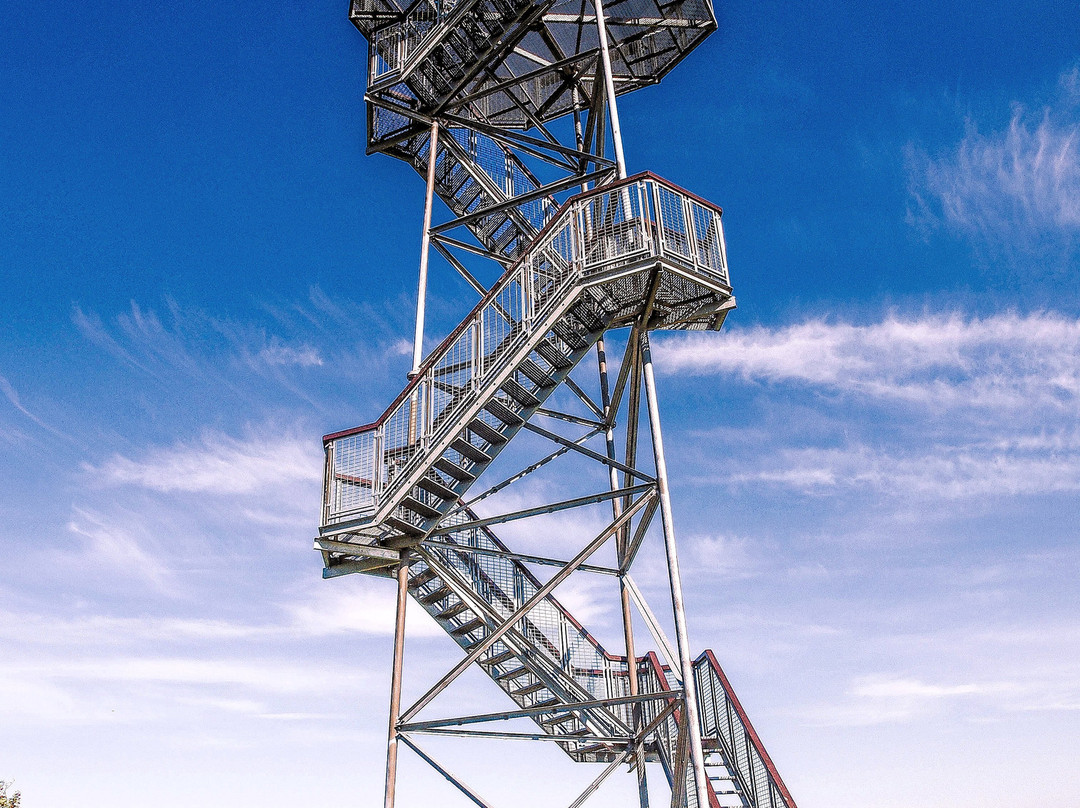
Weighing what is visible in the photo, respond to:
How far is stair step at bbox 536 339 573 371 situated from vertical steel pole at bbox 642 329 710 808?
3.97 ft

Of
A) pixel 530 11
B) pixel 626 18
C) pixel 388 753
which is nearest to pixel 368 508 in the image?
pixel 388 753

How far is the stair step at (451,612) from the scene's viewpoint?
1580 cm

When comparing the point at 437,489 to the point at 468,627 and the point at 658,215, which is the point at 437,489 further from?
the point at 658,215

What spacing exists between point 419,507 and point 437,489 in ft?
1.50

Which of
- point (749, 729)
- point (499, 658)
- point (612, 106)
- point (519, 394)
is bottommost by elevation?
point (749, 729)

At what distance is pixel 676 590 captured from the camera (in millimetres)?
12672

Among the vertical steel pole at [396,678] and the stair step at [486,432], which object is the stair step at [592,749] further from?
the stair step at [486,432]

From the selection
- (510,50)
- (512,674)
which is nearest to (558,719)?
(512,674)

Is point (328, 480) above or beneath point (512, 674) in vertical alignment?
above

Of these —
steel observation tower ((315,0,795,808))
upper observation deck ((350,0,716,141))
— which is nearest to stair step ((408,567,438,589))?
steel observation tower ((315,0,795,808))

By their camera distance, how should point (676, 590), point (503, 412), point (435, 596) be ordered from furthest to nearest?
point (435, 596)
point (503, 412)
point (676, 590)

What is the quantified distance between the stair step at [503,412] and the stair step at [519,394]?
20 centimetres

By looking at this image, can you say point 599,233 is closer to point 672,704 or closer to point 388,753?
point 672,704

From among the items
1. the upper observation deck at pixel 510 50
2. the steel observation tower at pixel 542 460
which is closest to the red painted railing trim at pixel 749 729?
the steel observation tower at pixel 542 460
